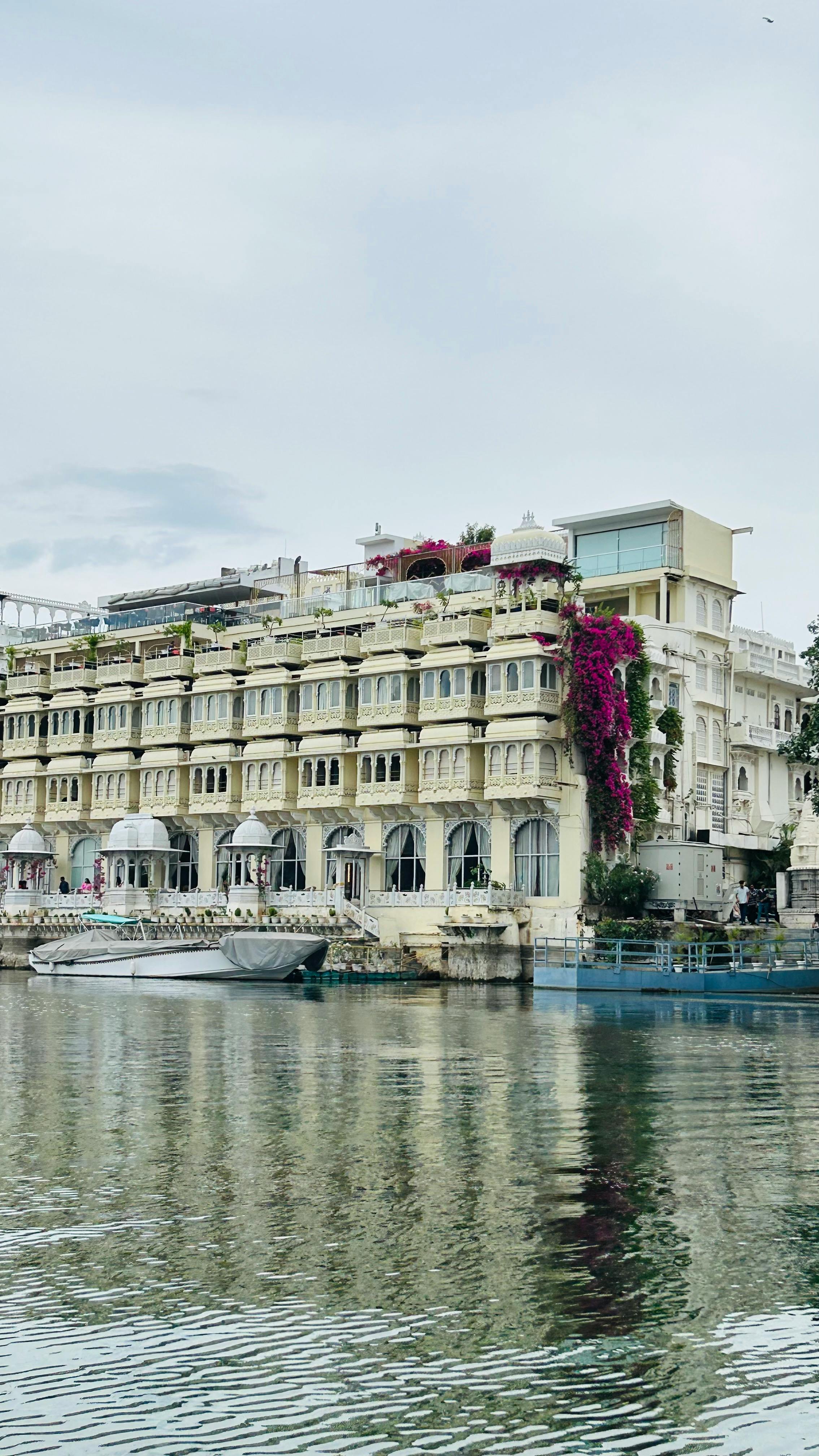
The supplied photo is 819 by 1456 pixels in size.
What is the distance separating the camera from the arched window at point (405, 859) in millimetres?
78625

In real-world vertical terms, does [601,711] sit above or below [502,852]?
above

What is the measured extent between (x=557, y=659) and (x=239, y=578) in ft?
111

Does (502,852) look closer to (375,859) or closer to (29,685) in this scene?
(375,859)

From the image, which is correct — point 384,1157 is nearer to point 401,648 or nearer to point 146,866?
point 401,648

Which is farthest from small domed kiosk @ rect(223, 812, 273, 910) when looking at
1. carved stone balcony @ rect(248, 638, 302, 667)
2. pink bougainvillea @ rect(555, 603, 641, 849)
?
pink bougainvillea @ rect(555, 603, 641, 849)

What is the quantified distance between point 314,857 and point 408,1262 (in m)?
68.2

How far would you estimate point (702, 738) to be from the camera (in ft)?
262

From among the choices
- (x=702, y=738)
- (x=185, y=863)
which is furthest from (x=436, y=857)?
(x=185, y=863)

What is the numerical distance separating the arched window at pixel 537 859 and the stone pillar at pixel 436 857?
4020 mm

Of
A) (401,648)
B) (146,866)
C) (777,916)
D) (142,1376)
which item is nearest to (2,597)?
(146,866)

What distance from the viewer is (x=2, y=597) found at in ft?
364

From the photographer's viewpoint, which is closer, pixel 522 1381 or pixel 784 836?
pixel 522 1381

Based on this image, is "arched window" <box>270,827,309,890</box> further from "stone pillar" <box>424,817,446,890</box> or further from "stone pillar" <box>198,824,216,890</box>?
"stone pillar" <box>424,817,446,890</box>

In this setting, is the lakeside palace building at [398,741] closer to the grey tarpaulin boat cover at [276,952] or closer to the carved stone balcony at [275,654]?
the carved stone balcony at [275,654]
